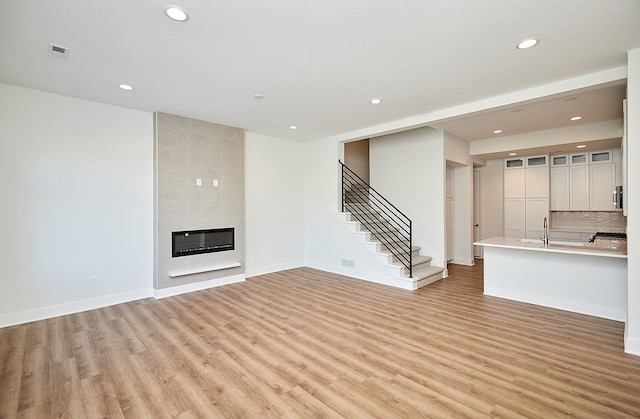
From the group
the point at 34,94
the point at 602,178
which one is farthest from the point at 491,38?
the point at 602,178

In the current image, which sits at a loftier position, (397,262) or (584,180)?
(584,180)

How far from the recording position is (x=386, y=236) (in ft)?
20.9

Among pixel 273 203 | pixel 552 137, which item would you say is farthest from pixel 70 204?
pixel 552 137

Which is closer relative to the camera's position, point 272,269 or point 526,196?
point 272,269

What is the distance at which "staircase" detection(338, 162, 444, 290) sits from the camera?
17.1 feet

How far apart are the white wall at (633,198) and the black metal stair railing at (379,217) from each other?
3.09 metres

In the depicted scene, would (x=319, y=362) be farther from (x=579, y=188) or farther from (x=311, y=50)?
(x=579, y=188)

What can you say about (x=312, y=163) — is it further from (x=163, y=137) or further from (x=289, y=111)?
(x=163, y=137)

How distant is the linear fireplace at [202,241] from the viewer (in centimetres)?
484

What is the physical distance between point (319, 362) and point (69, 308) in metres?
3.67

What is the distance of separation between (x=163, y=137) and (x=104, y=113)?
806 millimetres

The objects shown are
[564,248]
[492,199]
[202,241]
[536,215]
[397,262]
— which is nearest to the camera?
[564,248]

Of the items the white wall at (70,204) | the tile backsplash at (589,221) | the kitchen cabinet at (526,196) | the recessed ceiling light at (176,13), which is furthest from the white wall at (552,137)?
the white wall at (70,204)

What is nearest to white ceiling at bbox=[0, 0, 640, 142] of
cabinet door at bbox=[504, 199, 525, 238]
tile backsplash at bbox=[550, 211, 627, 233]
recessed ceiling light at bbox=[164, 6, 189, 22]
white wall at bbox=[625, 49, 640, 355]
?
recessed ceiling light at bbox=[164, 6, 189, 22]
